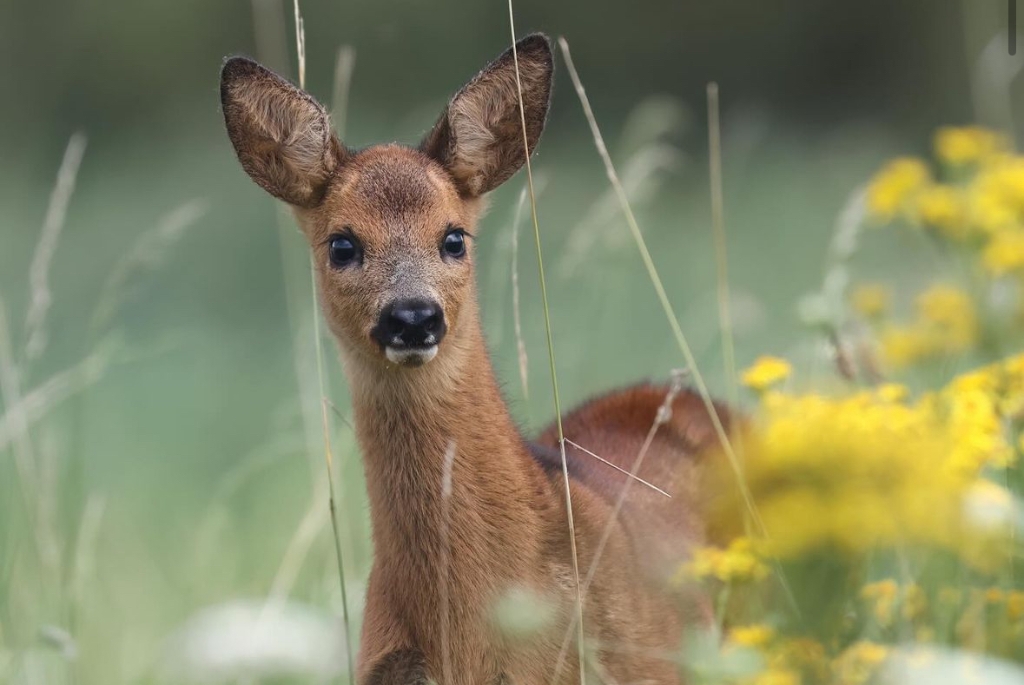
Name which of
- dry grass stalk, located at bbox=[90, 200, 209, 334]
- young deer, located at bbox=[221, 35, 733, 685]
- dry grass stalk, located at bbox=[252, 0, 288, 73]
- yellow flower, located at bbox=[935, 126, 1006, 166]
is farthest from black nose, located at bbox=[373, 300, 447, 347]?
dry grass stalk, located at bbox=[252, 0, 288, 73]

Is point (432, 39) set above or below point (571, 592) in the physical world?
Result: above

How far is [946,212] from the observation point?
4.24m

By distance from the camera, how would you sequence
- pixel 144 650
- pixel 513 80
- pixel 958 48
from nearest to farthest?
1. pixel 513 80
2. pixel 144 650
3. pixel 958 48

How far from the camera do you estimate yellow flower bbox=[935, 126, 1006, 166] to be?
4.81 meters

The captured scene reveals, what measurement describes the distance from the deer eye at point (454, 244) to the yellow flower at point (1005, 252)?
126 centimetres

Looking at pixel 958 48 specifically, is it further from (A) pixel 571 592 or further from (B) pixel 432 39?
(A) pixel 571 592

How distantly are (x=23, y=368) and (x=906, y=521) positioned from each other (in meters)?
2.87

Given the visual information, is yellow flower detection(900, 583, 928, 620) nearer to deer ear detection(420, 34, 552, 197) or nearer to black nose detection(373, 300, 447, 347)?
black nose detection(373, 300, 447, 347)

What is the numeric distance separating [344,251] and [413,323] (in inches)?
17.2

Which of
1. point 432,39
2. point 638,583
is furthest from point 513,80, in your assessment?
point 432,39

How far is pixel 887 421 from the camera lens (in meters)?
2.80

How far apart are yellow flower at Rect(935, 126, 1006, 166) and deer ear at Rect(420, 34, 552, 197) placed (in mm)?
1223

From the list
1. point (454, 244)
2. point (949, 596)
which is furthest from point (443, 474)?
point (949, 596)

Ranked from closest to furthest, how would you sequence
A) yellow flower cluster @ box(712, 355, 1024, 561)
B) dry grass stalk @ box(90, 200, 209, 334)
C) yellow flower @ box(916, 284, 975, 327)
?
1. yellow flower cluster @ box(712, 355, 1024, 561)
2. yellow flower @ box(916, 284, 975, 327)
3. dry grass stalk @ box(90, 200, 209, 334)
